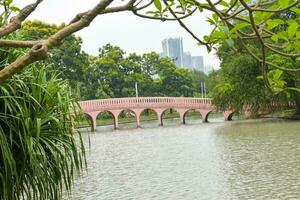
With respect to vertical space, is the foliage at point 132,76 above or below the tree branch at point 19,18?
above

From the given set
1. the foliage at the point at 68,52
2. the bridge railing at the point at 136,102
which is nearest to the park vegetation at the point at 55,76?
the bridge railing at the point at 136,102

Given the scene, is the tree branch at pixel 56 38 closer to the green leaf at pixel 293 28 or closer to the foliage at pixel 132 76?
the green leaf at pixel 293 28

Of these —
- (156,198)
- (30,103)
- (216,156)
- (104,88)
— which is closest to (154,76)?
(104,88)

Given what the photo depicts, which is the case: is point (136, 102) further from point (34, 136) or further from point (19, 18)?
point (19, 18)

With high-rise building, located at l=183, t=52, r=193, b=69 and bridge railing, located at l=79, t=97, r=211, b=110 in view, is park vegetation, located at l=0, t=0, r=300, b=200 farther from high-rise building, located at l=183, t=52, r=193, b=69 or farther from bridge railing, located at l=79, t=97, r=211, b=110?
high-rise building, located at l=183, t=52, r=193, b=69

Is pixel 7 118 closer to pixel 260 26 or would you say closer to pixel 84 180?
pixel 260 26

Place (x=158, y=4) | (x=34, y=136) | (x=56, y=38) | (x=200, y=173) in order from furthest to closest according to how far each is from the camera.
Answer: (x=200, y=173) < (x=34, y=136) < (x=158, y=4) < (x=56, y=38)

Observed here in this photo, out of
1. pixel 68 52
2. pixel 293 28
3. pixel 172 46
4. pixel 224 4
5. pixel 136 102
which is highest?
pixel 172 46

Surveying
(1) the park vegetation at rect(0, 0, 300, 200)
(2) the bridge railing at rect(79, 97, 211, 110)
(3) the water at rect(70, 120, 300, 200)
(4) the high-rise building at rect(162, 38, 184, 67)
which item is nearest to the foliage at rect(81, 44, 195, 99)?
(2) the bridge railing at rect(79, 97, 211, 110)

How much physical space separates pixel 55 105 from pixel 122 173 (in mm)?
5386

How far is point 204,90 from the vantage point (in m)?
47.8

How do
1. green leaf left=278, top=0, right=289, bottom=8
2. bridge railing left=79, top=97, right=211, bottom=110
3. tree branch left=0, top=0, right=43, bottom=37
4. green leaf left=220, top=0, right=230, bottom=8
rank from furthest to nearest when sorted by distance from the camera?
1. bridge railing left=79, top=97, right=211, bottom=110
2. tree branch left=0, top=0, right=43, bottom=37
3. green leaf left=220, top=0, right=230, bottom=8
4. green leaf left=278, top=0, right=289, bottom=8

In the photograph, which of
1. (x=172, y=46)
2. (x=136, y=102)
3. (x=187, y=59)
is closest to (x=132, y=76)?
(x=136, y=102)

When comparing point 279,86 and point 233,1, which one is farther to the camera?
point 279,86
